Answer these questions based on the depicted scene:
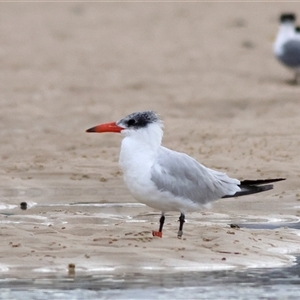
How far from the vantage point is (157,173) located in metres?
8.20

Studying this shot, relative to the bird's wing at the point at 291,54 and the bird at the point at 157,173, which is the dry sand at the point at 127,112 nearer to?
the bird at the point at 157,173

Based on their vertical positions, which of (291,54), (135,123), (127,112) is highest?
(291,54)

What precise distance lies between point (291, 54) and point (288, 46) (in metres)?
0.33

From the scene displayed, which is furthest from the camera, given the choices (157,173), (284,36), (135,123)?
(284,36)

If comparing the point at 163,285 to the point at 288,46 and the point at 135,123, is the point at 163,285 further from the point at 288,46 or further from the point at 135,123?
the point at 288,46

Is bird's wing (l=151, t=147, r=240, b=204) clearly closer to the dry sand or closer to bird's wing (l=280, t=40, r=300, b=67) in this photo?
the dry sand

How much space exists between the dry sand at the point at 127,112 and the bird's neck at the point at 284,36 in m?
0.56

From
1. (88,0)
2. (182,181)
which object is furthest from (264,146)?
(88,0)

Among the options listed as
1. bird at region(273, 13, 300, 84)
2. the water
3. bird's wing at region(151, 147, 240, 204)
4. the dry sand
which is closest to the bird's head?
bird's wing at region(151, 147, 240, 204)

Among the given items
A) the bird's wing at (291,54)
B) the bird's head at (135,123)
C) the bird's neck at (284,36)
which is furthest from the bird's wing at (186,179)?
the bird's neck at (284,36)

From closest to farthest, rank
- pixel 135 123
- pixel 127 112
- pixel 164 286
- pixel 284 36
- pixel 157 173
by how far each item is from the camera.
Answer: pixel 164 286 → pixel 157 173 → pixel 135 123 → pixel 127 112 → pixel 284 36

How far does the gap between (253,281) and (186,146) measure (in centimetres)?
642

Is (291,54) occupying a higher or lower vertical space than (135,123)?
higher

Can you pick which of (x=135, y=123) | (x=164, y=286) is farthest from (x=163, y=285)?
(x=135, y=123)
